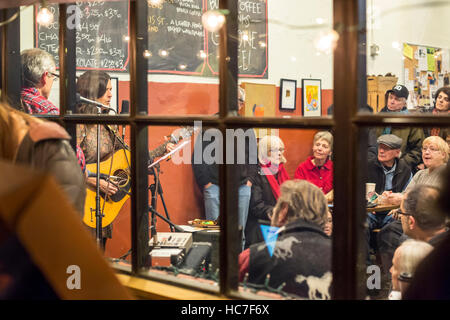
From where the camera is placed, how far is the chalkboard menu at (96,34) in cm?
192

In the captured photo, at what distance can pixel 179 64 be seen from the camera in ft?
6.22

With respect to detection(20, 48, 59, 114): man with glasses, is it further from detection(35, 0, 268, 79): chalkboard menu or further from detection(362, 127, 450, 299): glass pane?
detection(362, 127, 450, 299): glass pane

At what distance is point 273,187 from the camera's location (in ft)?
5.68

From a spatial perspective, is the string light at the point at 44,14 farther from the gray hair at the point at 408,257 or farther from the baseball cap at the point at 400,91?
the baseball cap at the point at 400,91

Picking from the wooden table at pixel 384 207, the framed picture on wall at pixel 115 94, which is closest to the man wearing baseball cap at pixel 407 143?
the wooden table at pixel 384 207

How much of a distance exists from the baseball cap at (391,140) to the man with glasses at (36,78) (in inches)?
104

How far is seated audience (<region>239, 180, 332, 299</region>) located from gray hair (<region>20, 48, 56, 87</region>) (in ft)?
3.86

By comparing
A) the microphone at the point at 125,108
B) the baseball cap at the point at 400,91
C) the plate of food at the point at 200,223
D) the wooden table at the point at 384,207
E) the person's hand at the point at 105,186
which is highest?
the baseball cap at the point at 400,91

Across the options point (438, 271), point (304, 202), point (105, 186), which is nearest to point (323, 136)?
point (304, 202)

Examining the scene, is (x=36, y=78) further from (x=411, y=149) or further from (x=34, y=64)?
(x=411, y=149)

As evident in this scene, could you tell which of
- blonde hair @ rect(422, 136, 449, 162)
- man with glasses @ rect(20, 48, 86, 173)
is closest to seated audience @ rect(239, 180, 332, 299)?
man with glasses @ rect(20, 48, 86, 173)

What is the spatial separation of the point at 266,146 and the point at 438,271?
1125 millimetres
